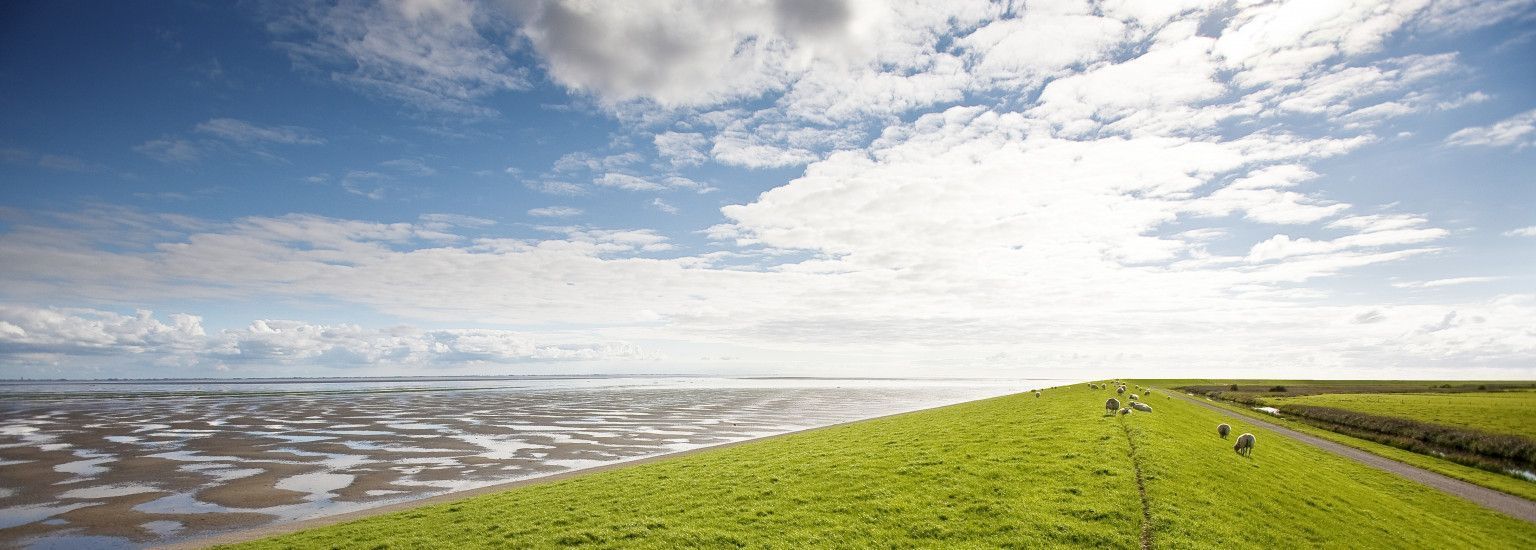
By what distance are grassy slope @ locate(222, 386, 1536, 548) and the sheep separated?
3.46 feet

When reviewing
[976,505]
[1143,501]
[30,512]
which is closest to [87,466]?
[30,512]

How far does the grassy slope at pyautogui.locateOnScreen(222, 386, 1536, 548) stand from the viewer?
48.3 feet

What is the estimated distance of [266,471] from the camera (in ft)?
112

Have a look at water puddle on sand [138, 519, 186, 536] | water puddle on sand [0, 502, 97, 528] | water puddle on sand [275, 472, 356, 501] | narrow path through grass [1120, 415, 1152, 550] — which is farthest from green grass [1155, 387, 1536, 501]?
water puddle on sand [0, 502, 97, 528]

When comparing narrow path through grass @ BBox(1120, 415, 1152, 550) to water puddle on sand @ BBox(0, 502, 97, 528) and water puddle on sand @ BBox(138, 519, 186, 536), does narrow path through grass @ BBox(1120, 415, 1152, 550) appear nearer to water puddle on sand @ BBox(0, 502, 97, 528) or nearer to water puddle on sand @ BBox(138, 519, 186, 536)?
water puddle on sand @ BBox(138, 519, 186, 536)

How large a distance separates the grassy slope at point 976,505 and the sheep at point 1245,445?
1055 millimetres

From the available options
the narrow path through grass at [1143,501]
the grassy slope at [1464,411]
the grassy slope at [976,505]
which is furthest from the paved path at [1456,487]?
the narrow path through grass at [1143,501]

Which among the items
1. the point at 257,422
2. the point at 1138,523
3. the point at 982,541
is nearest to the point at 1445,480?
the point at 1138,523

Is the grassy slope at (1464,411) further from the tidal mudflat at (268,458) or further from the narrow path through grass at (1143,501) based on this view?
the tidal mudflat at (268,458)

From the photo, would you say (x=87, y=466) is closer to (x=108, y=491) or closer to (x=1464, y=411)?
(x=108, y=491)

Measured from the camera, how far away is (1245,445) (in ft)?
85.4

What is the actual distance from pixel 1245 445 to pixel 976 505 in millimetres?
19014

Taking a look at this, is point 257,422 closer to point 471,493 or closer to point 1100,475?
point 471,493

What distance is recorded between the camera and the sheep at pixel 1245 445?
1008 inches
